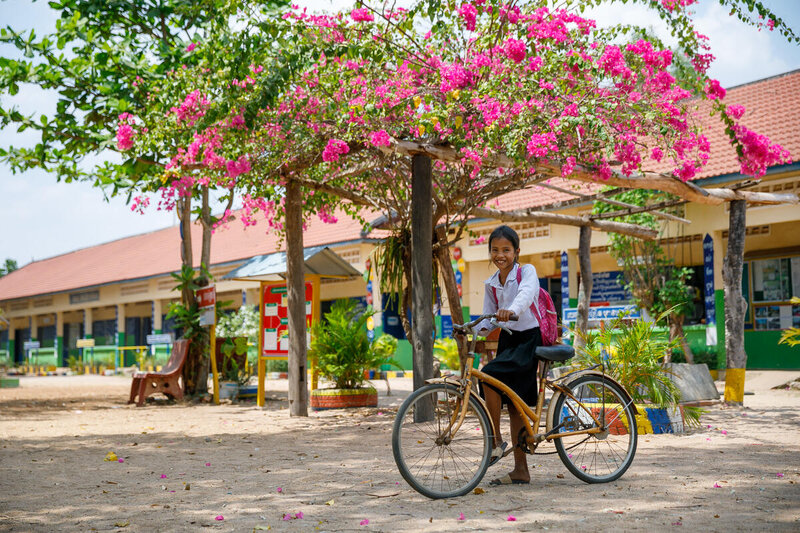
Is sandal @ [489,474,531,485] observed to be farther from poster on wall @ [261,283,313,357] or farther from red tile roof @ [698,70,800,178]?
red tile roof @ [698,70,800,178]

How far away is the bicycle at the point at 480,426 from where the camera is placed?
450cm

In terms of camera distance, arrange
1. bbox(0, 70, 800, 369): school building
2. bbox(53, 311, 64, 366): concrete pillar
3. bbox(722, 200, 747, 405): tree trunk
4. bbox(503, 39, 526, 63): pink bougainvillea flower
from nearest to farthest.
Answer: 1. bbox(503, 39, 526, 63): pink bougainvillea flower
2. bbox(722, 200, 747, 405): tree trunk
3. bbox(0, 70, 800, 369): school building
4. bbox(53, 311, 64, 366): concrete pillar

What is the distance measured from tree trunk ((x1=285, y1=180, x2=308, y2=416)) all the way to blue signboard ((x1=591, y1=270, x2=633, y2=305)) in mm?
9551

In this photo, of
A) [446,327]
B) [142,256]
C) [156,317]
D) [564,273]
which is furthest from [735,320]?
[142,256]

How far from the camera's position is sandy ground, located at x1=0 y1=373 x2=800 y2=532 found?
400cm

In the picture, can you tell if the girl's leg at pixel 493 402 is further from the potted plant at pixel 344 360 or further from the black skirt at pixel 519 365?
the potted plant at pixel 344 360

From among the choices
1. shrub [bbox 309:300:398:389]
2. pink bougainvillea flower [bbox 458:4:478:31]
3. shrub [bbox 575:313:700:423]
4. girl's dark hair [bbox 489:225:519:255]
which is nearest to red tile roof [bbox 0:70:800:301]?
shrub [bbox 309:300:398:389]

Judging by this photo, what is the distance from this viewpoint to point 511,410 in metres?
4.86

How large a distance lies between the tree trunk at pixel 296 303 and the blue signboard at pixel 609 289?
9.55m

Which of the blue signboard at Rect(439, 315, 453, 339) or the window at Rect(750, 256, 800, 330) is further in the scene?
the blue signboard at Rect(439, 315, 453, 339)

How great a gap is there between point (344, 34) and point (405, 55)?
2.18 ft

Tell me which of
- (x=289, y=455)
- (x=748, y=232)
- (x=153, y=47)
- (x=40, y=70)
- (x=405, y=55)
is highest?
(x=153, y=47)

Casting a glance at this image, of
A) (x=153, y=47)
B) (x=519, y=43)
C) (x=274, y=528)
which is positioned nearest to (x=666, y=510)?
(x=274, y=528)

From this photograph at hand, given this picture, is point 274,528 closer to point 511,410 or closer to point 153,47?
point 511,410
